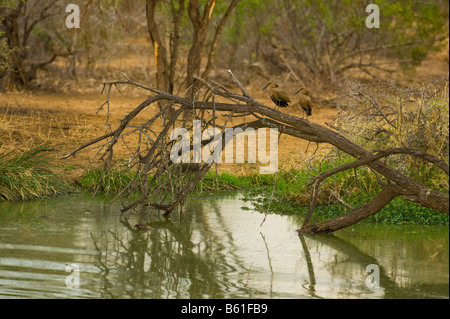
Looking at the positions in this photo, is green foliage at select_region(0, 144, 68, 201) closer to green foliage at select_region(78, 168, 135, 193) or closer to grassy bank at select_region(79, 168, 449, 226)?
green foliage at select_region(78, 168, 135, 193)

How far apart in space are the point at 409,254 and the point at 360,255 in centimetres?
45

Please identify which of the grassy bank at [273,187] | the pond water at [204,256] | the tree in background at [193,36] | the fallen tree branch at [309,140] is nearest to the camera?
the pond water at [204,256]

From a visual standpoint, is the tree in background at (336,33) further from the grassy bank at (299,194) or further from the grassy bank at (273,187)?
the grassy bank at (273,187)

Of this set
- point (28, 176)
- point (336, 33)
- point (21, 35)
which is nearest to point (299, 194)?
point (28, 176)

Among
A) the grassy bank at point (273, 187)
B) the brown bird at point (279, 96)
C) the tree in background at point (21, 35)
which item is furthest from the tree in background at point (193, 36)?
the brown bird at point (279, 96)

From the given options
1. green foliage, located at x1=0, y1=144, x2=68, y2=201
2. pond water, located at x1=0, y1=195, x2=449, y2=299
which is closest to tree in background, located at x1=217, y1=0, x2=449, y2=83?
green foliage, located at x1=0, y1=144, x2=68, y2=201

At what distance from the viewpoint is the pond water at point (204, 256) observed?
17.9ft

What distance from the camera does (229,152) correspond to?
35.8ft

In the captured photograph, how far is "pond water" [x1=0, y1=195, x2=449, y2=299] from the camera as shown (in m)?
5.45

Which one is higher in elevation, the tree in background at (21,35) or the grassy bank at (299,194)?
the tree in background at (21,35)

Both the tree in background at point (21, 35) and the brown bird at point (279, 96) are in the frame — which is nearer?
the brown bird at point (279, 96)

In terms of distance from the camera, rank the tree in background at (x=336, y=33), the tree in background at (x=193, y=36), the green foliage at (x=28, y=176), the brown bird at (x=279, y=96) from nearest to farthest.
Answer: the brown bird at (x=279, y=96) → the green foliage at (x=28, y=176) → the tree in background at (x=193, y=36) → the tree in background at (x=336, y=33)
